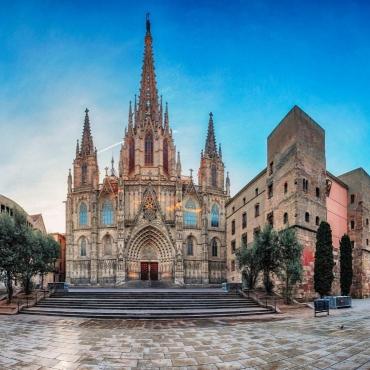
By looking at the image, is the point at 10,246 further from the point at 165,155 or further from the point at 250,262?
the point at 165,155

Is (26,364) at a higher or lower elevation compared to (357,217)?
lower

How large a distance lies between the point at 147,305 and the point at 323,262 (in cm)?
1447

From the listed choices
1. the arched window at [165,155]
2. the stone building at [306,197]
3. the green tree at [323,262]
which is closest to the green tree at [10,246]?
the stone building at [306,197]

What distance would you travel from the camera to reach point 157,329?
41.7 feet

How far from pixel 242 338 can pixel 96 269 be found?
34622 mm

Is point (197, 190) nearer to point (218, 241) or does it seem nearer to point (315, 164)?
point (218, 241)

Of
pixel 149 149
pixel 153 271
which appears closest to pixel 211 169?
pixel 149 149

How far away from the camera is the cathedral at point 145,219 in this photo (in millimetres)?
42656

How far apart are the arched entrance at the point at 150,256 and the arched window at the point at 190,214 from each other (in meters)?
4.22

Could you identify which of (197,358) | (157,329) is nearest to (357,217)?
(157,329)

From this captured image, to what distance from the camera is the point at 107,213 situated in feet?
147

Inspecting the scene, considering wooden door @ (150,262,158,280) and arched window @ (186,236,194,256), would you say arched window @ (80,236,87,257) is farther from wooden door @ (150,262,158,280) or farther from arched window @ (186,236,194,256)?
arched window @ (186,236,194,256)

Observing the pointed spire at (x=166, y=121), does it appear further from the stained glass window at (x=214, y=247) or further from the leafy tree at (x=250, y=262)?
the leafy tree at (x=250, y=262)

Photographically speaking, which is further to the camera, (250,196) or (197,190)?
(197,190)
